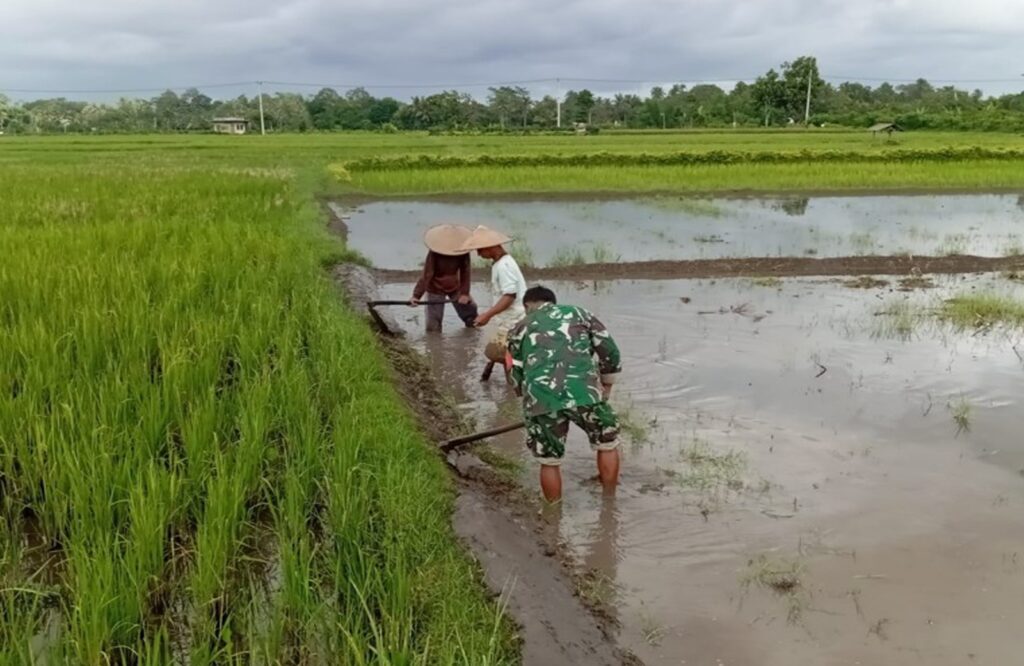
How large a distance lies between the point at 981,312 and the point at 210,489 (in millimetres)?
7199

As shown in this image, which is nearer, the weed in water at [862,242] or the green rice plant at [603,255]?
the green rice plant at [603,255]

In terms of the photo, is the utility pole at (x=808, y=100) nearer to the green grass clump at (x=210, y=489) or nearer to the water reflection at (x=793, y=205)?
the water reflection at (x=793, y=205)

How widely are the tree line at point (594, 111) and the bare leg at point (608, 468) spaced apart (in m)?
41.4

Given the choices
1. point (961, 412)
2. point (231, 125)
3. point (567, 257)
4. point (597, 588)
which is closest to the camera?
point (597, 588)

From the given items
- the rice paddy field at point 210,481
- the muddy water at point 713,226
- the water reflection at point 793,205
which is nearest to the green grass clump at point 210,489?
the rice paddy field at point 210,481

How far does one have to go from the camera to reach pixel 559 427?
379 centimetres

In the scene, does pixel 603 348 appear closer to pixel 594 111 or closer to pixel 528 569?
pixel 528 569

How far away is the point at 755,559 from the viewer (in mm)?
3324

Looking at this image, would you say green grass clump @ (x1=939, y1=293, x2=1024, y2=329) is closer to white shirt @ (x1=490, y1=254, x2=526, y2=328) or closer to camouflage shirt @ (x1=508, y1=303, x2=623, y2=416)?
white shirt @ (x1=490, y1=254, x2=526, y2=328)

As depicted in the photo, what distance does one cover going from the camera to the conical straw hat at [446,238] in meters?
6.07

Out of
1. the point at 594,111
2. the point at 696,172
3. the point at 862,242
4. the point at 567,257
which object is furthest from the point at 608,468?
the point at 594,111

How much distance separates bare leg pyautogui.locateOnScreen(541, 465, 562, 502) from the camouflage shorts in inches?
1.2

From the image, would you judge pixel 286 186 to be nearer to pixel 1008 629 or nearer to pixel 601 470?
pixel 601 470

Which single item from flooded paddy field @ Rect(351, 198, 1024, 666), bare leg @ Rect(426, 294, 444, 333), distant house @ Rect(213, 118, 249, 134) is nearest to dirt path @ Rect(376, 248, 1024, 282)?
flooded paddy field @ Rect(351, 198, 1024, 666)
